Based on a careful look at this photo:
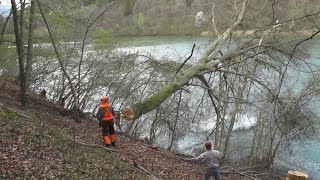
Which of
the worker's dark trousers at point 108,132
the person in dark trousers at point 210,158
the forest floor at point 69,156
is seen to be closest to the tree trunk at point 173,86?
the forest floor at point 69,156

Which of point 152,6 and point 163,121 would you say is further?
point 152,6

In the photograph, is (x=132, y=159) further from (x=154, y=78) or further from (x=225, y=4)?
(x=225, y=4)

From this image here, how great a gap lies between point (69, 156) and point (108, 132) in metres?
2.44

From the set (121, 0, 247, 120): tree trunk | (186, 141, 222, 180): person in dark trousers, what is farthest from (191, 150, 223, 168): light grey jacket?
(121, 0, 247, 120): tree trunk

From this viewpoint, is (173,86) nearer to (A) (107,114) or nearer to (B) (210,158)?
(A) (107,114)

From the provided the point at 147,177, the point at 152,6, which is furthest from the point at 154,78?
the point at 152,6

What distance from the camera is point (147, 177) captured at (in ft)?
33.3

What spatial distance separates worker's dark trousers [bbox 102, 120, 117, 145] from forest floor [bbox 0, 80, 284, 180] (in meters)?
0.31

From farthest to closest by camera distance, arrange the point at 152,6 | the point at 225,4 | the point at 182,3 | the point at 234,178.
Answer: the point at 182,3 < the point at 152,6 < the point at 225,4 < the point at 234,178

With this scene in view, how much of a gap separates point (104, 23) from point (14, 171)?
52.2ft

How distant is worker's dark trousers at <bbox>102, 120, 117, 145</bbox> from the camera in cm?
1156

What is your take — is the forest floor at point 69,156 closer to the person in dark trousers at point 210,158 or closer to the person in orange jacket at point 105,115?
the person in orange jacket at point 105,115

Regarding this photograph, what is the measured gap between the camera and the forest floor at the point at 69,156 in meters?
8.37

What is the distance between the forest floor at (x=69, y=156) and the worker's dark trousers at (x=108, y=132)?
0.31 meters
